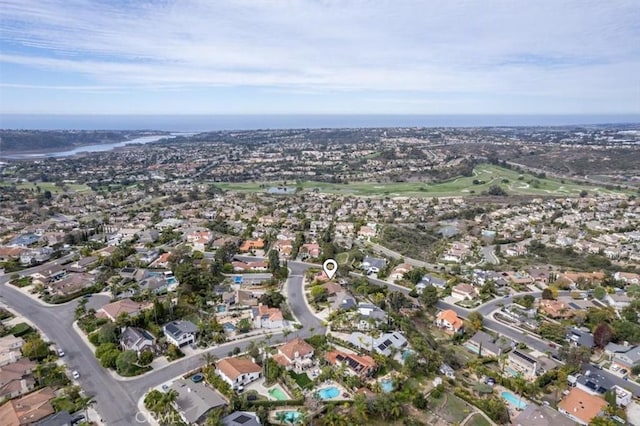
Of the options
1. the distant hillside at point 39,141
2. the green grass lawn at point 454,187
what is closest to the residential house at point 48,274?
the green grass lawn at point 454,187

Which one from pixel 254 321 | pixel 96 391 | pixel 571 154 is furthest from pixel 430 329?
pixel 571 154

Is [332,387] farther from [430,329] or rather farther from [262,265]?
[262,265]

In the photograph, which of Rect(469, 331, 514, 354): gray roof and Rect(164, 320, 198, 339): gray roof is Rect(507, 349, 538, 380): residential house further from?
Rect(164, 320, 198, 339): gray roof

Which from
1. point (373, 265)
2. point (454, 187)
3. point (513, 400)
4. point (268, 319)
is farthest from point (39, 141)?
point (513, 400)

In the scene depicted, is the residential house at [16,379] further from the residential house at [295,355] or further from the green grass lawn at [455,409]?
the green grass lawn at [455,409]

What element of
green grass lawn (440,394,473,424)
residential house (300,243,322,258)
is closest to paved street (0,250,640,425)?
residential house (300,243,322,258)

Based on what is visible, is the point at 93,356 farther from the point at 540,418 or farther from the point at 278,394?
the point at 540,418

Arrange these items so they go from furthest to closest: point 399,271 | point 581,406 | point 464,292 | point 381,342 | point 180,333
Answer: point 399,271 → point 464,292 → point 180,333 → point 381,342 → point 581,406
